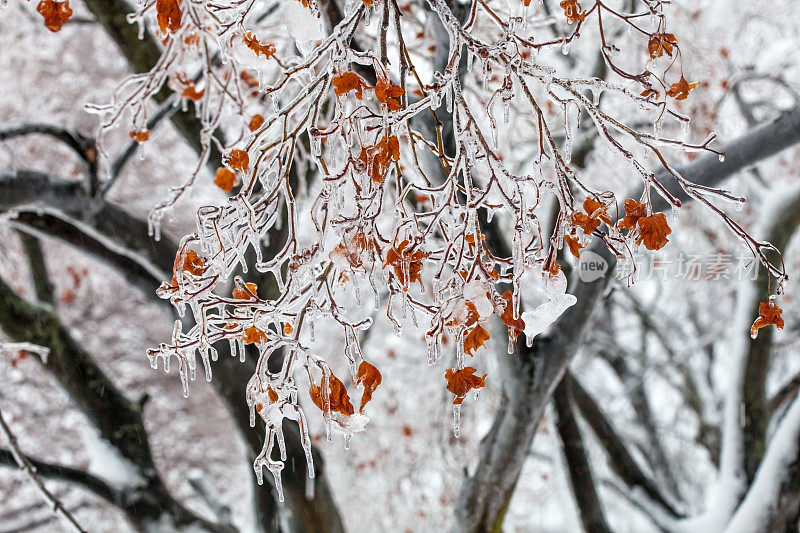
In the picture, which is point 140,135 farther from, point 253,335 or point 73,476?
point 73,476

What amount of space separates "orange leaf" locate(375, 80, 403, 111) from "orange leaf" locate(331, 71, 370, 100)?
3 cm

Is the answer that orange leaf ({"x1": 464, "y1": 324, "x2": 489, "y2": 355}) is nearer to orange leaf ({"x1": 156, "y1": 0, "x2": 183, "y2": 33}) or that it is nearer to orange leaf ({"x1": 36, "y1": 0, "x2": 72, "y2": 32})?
orange leaf ({"x1": 156, "y1": 0, "x2": 183, "y2": 33})

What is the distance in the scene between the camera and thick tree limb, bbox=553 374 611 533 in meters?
3.03

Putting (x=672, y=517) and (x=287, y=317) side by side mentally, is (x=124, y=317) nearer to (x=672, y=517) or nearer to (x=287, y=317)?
(x=672, y=517)

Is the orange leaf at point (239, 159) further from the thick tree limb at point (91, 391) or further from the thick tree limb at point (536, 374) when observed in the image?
the thick tree limb at point (91, 391)

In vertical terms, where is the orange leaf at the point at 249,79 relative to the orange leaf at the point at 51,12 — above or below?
above

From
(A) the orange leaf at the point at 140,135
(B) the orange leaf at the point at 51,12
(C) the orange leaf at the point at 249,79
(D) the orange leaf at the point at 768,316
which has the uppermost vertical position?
(C) the orange leaf at the point at 249,79

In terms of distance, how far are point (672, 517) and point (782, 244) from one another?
1.38 metres

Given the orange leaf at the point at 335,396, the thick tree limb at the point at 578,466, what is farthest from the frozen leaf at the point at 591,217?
the thick tree limb at the point at 578,466

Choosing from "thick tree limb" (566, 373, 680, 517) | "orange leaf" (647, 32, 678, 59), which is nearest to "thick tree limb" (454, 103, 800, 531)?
"orange leaf" (647, 32, 678, 59)

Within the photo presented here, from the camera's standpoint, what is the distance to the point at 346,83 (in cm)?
103

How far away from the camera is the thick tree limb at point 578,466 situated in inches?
119

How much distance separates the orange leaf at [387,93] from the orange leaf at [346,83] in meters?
0.03

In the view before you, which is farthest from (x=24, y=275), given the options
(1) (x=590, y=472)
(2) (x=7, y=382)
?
(1) (x=590, y=472)
